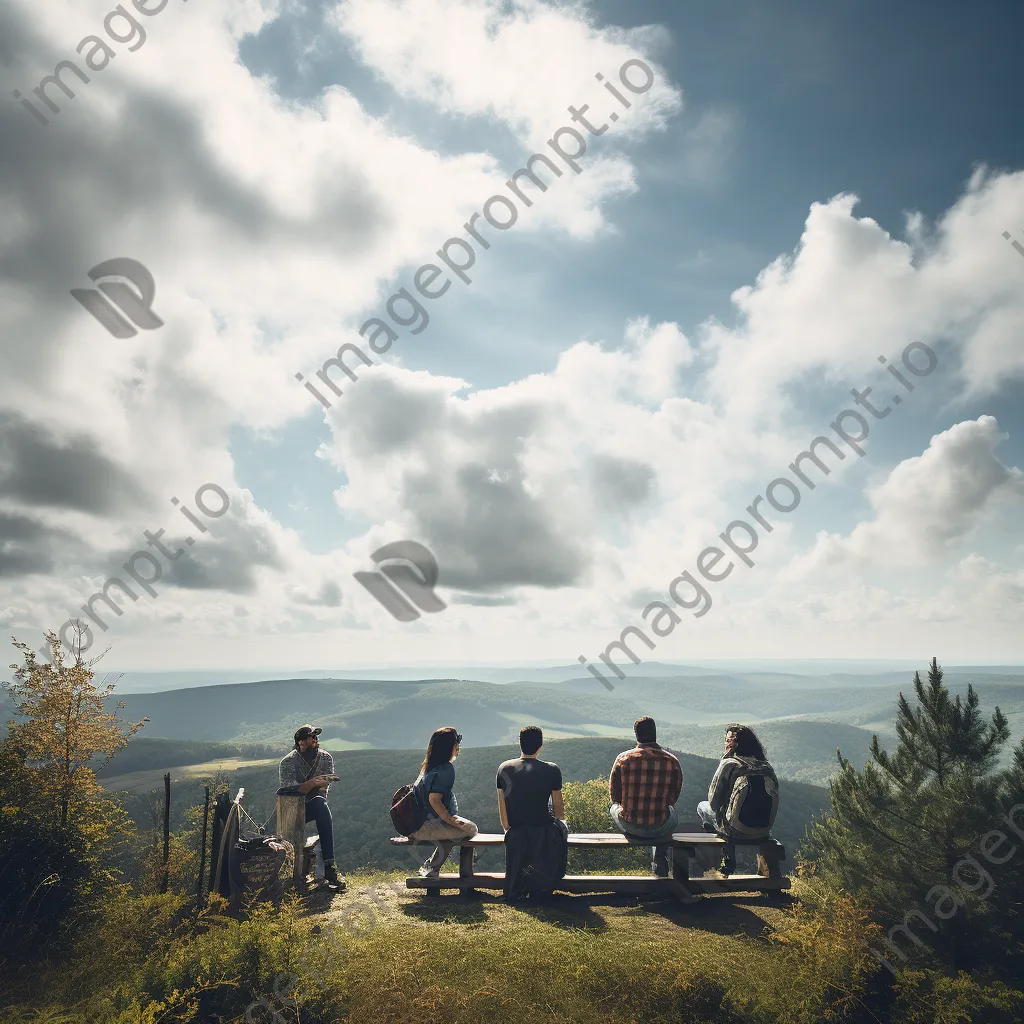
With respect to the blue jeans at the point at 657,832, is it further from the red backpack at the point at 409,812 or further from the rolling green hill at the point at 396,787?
the rolling green hill at the point at 396,787

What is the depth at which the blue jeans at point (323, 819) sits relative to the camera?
8.28m

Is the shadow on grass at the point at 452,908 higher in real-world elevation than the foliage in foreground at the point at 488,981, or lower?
lower

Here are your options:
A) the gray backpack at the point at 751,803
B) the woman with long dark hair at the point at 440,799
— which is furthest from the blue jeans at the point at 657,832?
the woman with long dark hair at the point at 440,799

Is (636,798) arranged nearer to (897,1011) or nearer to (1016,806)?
(897,1011)

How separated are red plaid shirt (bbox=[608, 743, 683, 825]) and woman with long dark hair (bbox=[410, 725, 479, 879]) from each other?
2.32 metres

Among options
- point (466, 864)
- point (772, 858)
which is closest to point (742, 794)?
point (772, 858)

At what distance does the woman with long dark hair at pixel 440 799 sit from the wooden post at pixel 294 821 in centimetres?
165

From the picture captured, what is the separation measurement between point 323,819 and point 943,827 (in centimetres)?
1336

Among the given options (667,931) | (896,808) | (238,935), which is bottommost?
(896,808)

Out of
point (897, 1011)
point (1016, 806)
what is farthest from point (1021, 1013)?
point (1016, 806)

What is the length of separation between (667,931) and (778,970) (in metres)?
1.85

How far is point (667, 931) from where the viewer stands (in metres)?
6.92

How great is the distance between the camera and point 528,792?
799cm

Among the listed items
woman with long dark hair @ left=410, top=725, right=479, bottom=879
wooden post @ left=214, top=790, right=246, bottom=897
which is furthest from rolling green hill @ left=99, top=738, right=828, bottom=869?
wooden post @ left=214, top=790, right=246, bottom=897
